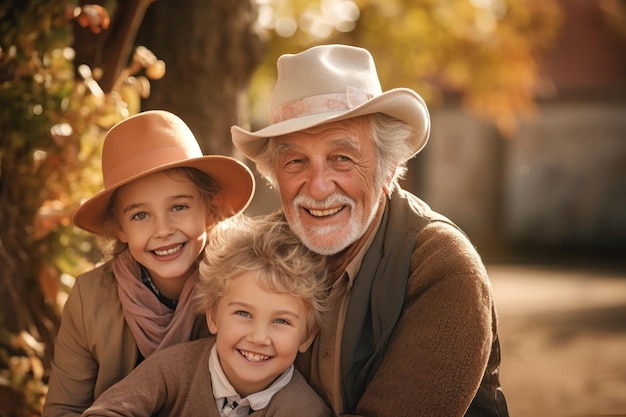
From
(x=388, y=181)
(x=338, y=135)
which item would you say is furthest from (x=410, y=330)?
(x=338, y=135)

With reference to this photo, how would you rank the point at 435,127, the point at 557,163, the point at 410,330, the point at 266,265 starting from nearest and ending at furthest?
the point at 410,330 < the point at 266,265 < the point at 557,163 < the point at 435,127

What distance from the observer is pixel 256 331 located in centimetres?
282

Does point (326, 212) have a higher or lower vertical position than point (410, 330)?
higher

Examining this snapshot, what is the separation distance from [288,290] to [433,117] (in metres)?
15.1

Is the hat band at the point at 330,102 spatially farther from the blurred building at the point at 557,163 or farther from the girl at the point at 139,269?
the blurred building at the point at 557,163

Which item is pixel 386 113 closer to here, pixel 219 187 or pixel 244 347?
pixel 219 187

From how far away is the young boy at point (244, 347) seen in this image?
2.84 meters

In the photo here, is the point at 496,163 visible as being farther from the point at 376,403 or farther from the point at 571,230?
the point at 376,403

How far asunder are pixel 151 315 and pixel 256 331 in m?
0.52

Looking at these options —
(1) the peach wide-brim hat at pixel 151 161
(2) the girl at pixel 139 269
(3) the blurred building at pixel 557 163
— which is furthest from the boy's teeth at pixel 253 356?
(3) the blurred building at pixel 557 163

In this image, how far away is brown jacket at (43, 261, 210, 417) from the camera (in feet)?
10.4

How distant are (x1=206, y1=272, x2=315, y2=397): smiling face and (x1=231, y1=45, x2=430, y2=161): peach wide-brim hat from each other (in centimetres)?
55

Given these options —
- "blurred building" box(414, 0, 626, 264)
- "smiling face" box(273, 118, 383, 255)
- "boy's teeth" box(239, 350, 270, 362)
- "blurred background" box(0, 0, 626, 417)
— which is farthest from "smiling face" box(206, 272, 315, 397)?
"blurred building" box(414, 0, 626, 264)

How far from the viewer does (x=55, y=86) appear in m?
4.00
